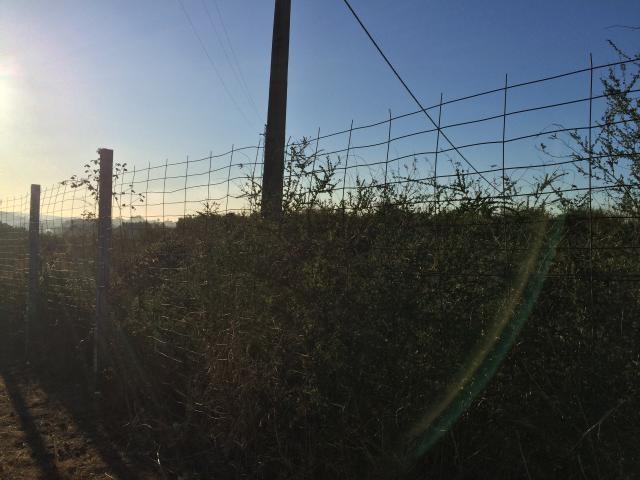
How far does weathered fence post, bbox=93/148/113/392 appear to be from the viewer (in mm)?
5879

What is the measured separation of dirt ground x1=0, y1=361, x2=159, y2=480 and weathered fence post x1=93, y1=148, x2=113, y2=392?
50 cm

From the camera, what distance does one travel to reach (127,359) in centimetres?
554

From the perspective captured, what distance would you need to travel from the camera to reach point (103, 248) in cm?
589

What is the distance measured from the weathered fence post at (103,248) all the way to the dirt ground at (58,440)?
500 mm

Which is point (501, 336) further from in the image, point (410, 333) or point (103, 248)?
point (103, 248)

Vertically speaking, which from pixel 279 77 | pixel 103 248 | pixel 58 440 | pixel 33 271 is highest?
pixel 279 77

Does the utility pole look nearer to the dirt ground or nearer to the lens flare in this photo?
the dirt ground

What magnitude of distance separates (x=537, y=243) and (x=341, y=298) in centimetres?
122

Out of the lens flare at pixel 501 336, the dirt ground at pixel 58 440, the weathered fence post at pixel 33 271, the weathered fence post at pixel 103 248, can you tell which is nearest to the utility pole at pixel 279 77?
the weathered fence post at pixel 103 248

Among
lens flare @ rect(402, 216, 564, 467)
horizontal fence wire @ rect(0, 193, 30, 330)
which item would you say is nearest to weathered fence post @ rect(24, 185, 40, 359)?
horizontal fence wire @ rect(0, 193, 30, 330)

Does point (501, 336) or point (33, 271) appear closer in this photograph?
point (501, 336)

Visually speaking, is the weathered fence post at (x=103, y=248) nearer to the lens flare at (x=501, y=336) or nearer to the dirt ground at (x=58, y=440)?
the dirt ground at (x=58, y=440)

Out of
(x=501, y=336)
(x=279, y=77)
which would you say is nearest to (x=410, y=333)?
(x=501, y=336)

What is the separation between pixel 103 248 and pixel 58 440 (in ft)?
6.59
